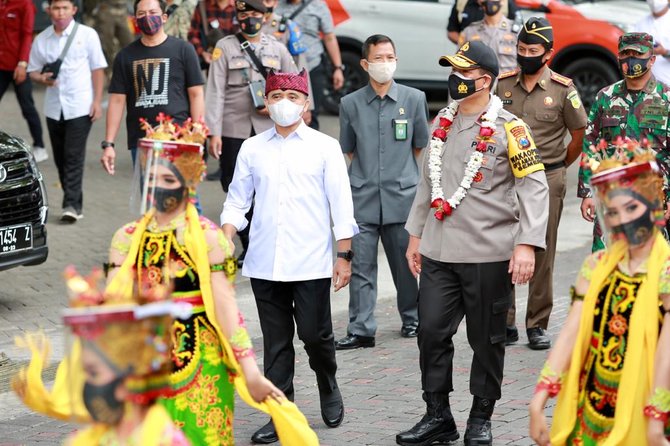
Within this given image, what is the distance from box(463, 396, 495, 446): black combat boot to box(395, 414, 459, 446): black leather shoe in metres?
0.11

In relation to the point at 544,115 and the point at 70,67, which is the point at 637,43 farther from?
the point at 70,67

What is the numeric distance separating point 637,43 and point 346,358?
8.89 feet

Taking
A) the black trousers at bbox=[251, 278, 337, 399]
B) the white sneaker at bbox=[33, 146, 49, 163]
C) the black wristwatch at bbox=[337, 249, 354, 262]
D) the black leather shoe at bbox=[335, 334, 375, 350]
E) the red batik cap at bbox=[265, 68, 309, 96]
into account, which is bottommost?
the white sneaker at bbox=[33, 146, 49, 163]

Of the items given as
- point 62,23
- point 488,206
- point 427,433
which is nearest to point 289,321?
point 427,433

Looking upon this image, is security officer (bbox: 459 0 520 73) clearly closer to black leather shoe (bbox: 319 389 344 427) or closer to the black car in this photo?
the black car

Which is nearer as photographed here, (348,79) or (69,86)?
(69,86)

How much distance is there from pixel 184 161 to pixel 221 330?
73 centimetres

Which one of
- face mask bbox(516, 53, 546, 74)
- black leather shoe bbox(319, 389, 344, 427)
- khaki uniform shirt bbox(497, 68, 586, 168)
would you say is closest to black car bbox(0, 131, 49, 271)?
black leather shoe bbox(319, 389, 344, 427)

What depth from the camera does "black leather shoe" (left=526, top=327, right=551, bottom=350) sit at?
359 inches

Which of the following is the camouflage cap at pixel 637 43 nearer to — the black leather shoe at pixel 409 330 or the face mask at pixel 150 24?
the black leather shoe at pixel 409 330

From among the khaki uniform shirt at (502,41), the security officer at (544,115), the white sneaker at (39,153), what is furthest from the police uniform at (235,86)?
the white sneaker at (39,153)

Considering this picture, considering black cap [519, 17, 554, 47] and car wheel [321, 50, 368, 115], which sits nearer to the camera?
black cap [519, 17, 554, 47]

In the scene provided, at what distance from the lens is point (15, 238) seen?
9.70 m

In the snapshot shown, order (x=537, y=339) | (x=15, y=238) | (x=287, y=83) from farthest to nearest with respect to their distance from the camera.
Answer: (x=15, y=238) < (x=537, y=339) < (x=287, y=83)
